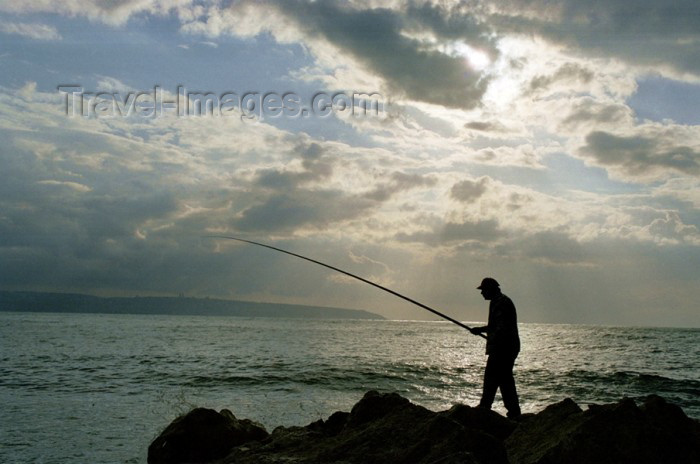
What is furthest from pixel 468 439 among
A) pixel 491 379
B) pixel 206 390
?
pixel 206 390

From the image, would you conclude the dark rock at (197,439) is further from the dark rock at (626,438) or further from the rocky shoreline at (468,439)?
the dark rock at (626,438)

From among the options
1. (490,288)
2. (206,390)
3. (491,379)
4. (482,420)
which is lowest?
(206,390)

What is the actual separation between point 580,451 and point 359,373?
14.6m

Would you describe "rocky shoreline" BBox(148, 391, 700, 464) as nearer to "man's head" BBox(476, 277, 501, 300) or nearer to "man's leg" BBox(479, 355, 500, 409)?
"man's leg" BBox(479, 355, 500, 409)

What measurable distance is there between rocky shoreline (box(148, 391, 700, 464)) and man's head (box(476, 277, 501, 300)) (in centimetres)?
190

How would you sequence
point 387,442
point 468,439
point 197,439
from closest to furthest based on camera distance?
point 468,439
point 387,442
point 197,439

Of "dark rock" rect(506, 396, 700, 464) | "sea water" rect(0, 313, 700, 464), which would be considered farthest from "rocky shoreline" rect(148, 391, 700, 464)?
"sea water" rect(0, 313, 700, 464)

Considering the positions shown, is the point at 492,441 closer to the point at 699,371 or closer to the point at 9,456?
the point at 9,456

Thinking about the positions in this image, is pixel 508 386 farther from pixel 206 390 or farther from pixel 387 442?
pixel 206 390

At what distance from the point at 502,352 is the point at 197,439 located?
398 centimetres

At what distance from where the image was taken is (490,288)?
769 cm

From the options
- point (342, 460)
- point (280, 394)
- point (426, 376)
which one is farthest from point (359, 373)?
point (342, 460)

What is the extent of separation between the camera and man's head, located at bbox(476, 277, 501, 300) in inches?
302

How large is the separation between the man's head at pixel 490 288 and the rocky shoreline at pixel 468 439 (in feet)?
6.22
